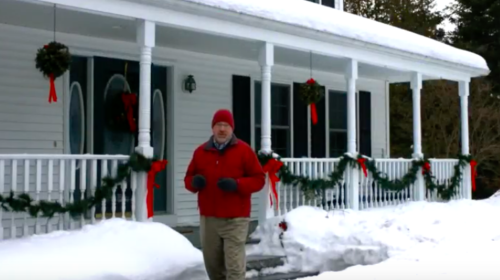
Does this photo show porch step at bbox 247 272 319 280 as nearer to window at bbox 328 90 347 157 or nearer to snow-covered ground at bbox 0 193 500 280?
snow-covered ground at bbox 0 193 500 280

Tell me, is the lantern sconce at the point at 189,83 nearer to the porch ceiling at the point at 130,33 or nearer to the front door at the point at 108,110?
the front door at the point at 108,110

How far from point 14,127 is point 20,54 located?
918 mm

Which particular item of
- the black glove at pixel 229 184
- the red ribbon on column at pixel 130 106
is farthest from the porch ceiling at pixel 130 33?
the black glove at pixel 229 184

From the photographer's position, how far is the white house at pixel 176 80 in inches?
299

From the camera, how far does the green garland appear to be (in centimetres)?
662

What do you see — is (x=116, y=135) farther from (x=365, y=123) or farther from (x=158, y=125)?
(x=365, y=123)

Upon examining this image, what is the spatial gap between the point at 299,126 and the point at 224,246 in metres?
7.02

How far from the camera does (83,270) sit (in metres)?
6.06

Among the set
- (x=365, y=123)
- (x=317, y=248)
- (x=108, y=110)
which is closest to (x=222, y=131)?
(x=317, y=248)

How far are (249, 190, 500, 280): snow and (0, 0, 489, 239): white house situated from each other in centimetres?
67

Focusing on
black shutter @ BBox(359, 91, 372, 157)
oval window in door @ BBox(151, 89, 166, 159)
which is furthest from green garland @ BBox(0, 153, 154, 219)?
black shutter @ BBox(359, 91, 372, 157)

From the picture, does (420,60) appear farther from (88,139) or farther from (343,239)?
(88,139)

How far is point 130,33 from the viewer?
887 cm

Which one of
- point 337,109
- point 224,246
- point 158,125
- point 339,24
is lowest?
point 224,246
